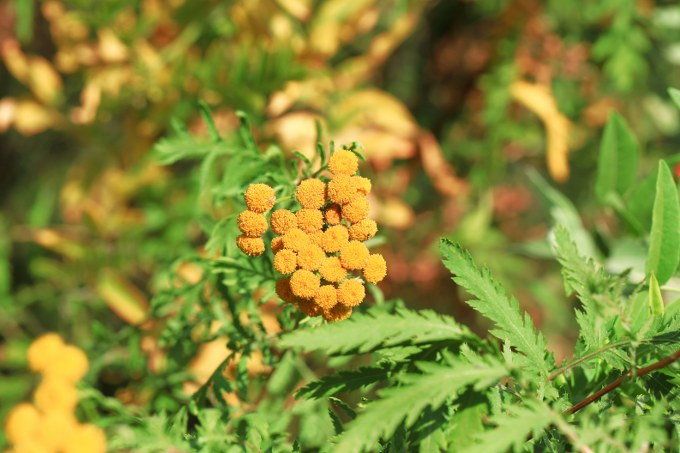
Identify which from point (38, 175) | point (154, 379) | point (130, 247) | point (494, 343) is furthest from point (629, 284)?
point (38, 175)

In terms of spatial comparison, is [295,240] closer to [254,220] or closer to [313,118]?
[254,220]

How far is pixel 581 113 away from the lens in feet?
6.32

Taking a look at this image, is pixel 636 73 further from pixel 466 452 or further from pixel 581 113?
pixel 466 452

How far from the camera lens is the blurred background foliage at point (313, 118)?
1402 mm

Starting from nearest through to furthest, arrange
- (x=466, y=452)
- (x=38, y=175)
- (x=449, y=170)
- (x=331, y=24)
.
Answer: (x=466, y=452) → (x=331, y=24) → (x=449, y=170) → (x=38, y=175)

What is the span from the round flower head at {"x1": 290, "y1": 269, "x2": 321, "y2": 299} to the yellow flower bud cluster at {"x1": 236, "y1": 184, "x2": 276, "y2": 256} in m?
0.05

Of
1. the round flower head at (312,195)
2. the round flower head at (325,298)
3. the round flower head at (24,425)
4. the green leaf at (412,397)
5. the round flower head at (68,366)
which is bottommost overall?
the green leaf at (412,397)

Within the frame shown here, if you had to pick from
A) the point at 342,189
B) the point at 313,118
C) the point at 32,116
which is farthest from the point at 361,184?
the point at 32,116

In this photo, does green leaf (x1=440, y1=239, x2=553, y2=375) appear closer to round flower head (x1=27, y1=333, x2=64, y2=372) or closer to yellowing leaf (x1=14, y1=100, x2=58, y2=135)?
round flower head (x1=27, y1=333, x2=64, y2=372)

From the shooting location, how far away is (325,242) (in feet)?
2.05

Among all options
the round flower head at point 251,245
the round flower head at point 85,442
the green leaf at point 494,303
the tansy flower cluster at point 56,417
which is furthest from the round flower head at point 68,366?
the green leaf at point 494,303

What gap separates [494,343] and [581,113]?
1.51 m

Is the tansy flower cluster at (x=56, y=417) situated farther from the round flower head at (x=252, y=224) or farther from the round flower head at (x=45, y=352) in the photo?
the round flower head at (x=252, y=224)

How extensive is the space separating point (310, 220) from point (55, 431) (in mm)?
546
